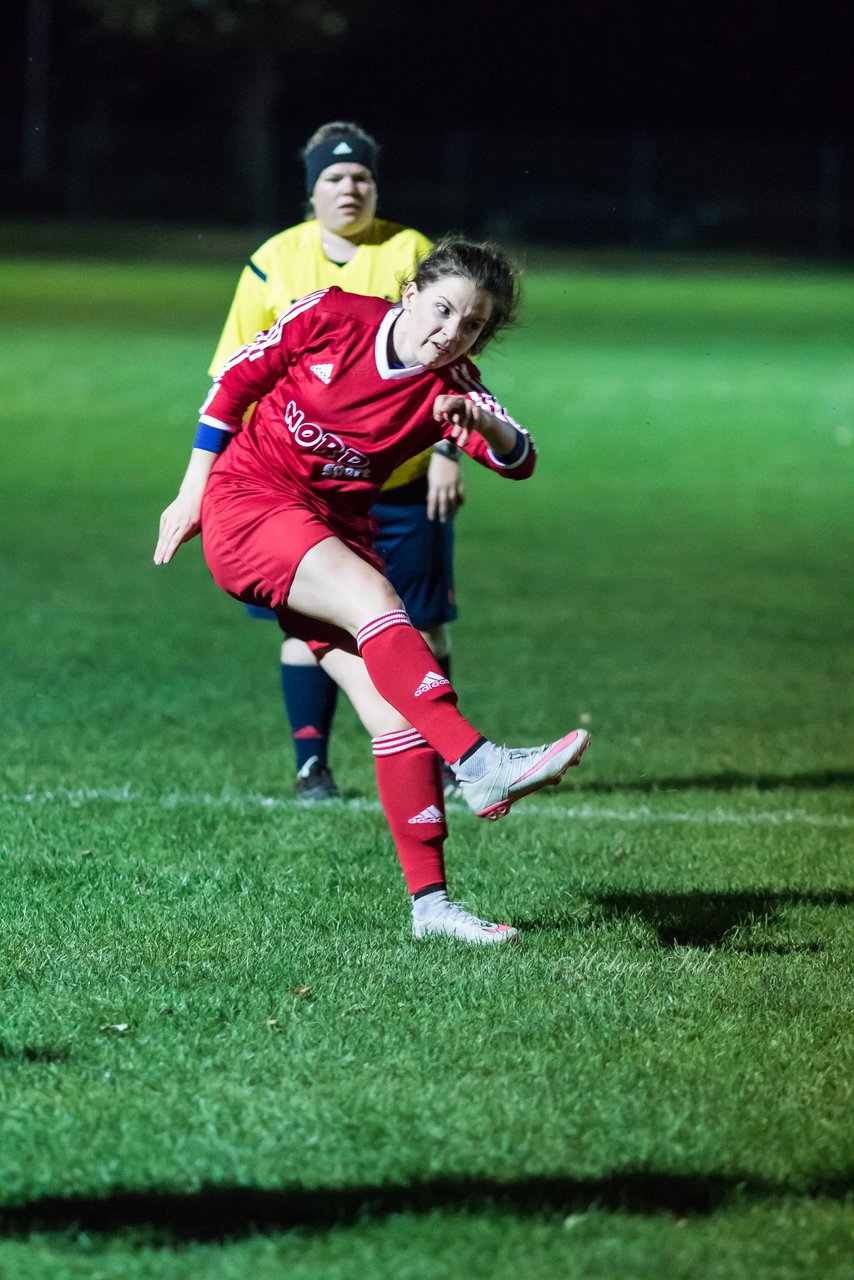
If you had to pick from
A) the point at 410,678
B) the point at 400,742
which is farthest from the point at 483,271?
the point at 400,742

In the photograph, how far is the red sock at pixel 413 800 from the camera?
4.99 metres

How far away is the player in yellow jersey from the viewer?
660 cm

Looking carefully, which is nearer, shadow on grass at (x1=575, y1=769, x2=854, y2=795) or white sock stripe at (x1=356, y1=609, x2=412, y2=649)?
white sock stripe at (x1=356, y1=609, x2=412, y2=649)

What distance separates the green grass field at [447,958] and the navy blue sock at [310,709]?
8.4 inches

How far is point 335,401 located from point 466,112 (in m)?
54.3

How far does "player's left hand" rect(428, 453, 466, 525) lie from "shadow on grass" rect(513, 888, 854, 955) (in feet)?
5.95

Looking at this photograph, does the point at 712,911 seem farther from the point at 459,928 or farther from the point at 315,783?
the point at 315,783

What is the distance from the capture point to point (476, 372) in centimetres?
502

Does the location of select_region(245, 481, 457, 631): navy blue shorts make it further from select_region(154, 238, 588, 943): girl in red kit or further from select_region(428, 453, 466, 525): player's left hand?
select_region(154, 238, 588, 943): girl in red kit

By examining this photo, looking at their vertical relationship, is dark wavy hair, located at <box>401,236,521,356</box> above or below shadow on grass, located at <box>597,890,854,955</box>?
above

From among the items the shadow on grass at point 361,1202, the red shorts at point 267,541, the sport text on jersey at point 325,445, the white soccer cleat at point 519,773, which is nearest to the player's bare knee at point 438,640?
the red shorts at point 267,541

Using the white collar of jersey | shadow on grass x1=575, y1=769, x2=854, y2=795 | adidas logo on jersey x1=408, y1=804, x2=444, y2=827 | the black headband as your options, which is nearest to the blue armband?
the white collar of jersey

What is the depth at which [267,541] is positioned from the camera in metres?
4.91

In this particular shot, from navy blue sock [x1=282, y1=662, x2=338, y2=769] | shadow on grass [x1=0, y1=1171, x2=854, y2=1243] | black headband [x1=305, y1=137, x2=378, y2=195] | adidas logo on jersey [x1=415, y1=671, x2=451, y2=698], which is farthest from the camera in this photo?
navy blue sock [x1=282, y1=662, x2=338, y2=769]
